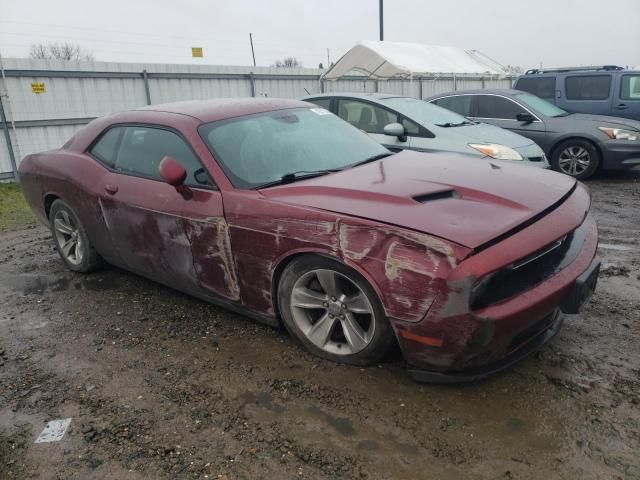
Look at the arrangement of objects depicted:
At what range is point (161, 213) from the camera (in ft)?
11.5

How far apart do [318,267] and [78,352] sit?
176 cm

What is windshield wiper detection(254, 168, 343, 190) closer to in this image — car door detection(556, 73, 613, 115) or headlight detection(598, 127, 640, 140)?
headlight detection(598, 127, 640, 140)

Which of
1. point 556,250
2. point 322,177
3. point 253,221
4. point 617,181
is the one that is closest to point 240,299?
point 253,221

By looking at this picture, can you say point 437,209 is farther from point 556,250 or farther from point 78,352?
point 78,352

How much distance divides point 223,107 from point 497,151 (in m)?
3.90

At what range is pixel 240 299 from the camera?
3.27 meters

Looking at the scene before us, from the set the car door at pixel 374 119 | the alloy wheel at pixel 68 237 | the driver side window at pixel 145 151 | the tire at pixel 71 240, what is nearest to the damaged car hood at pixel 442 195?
the driver side window at pixel 145 151

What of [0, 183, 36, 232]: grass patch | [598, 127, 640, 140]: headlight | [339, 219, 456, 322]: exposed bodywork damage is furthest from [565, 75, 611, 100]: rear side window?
[0, 183, 36, 232]: grass patch

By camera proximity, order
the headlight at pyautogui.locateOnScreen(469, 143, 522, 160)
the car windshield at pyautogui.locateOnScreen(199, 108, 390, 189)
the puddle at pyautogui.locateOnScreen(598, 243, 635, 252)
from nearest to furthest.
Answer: the car windshield at pyautogui.locateOnScreen(199, 108, 390, 189) → the puddle at pyautogui.locateOnScreen(598, 243, 635, 252) → the headlight at pyautogui.locateOnScreen(469, 143, 522, 160)

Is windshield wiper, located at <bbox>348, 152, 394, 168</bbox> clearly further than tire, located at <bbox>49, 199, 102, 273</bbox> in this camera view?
No

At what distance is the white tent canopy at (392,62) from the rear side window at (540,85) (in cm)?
440

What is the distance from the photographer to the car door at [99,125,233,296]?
10.8 ft

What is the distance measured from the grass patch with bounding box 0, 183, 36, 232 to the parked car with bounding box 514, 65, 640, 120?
9.51 m

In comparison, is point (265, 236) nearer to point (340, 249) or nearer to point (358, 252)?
point (340, 249)
